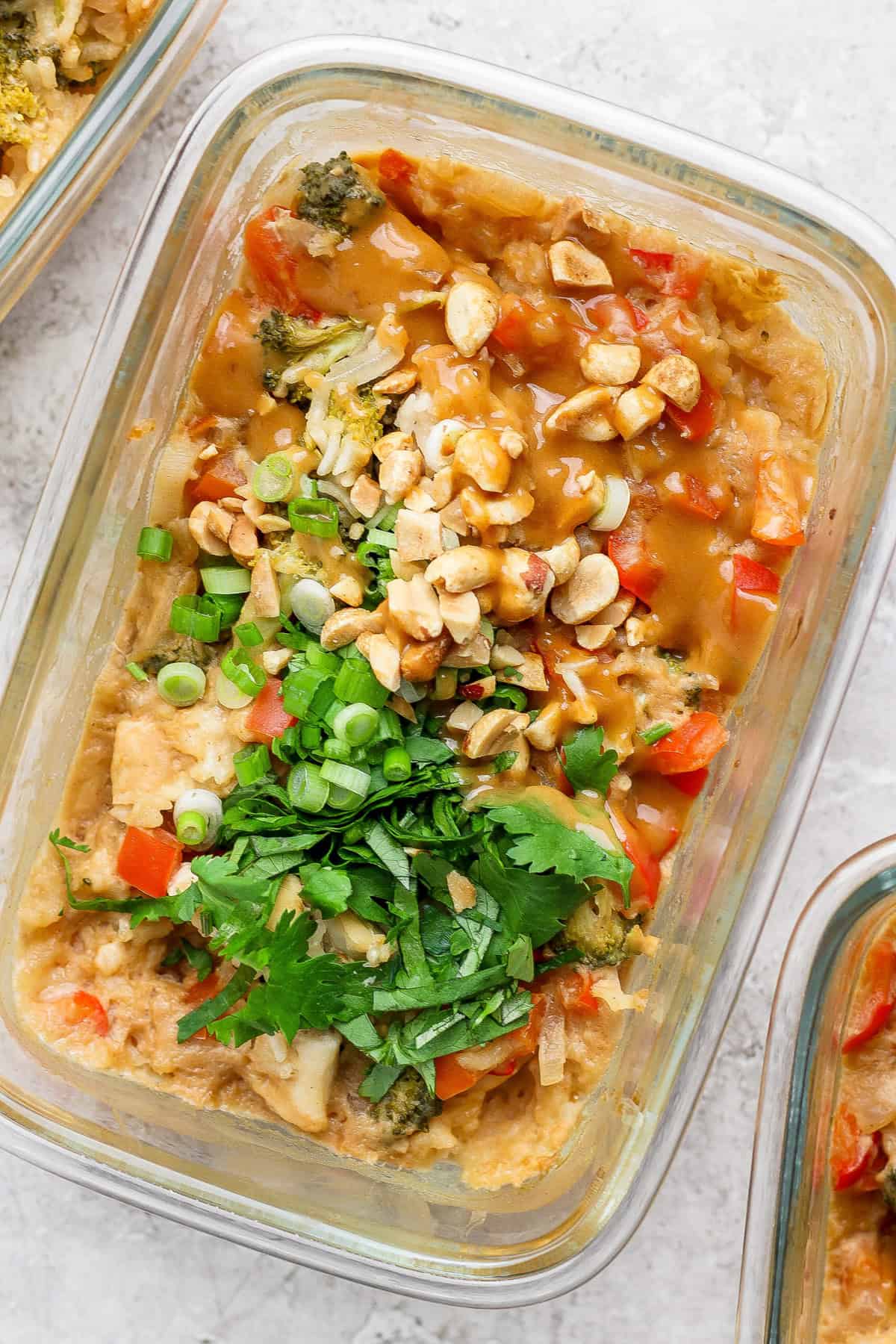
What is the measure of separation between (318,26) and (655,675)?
1513 millimetres

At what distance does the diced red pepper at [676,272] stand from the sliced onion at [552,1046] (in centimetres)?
131

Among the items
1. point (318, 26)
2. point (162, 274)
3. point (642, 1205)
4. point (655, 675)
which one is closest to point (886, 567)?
point (655, 675)

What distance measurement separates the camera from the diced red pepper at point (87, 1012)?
7.13ft

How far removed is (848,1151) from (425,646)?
3.92 feet

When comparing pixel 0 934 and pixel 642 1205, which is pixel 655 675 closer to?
pixel 642 1205

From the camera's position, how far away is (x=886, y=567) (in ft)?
6.97

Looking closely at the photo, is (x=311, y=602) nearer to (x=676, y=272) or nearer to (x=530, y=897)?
(x=530, y=897)

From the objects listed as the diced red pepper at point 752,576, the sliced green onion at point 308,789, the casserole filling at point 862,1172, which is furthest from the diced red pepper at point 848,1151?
the sliced green onion at point 308,789

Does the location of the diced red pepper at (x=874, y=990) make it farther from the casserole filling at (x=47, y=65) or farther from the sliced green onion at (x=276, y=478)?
the casserole filling at (x=47, y=65)

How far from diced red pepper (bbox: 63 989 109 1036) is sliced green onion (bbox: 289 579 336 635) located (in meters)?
0.82

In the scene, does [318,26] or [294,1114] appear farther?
[318,26]

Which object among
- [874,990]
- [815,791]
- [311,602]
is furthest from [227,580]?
[874,990]

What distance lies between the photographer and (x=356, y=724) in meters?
1.99

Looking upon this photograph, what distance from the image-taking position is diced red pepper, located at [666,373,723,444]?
2.06 meters
